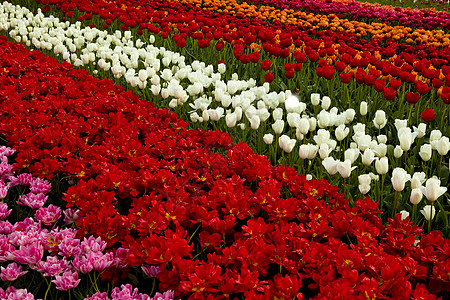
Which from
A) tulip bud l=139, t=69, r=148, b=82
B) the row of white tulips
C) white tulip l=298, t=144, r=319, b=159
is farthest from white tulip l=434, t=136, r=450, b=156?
tulip bud l=139, t=69, r=148, b=82

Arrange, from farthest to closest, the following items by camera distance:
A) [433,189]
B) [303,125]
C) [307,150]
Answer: [303,125] → [307,150] → [433,189]

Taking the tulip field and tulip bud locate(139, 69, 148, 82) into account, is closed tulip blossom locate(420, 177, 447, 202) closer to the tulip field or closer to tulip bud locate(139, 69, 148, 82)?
the tulip field

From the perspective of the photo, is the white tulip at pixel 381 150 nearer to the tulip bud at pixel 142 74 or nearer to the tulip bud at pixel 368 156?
the tulip bud at pixel 368 156

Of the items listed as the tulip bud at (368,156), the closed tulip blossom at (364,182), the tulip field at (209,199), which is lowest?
the tulip field at (209,199)

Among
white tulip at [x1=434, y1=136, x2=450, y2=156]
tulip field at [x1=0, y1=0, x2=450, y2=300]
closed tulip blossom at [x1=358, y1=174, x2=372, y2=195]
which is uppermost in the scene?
white tulip at [x1=434, y1=136, x2=450, y2=156]

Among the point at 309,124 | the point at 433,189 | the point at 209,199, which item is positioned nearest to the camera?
the point at 433,189

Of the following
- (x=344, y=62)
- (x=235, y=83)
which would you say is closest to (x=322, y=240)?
(x=235, y=83)

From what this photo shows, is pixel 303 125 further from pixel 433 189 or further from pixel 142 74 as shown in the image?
pixel 142 74

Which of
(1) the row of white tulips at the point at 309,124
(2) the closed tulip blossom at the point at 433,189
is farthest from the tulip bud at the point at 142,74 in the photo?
(2) the closed tulip blossom at the point at 433,189

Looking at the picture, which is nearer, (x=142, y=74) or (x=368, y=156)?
(x=368, y=156)

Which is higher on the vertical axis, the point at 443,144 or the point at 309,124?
the point at 443,144

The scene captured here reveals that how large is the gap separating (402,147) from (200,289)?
1.72m

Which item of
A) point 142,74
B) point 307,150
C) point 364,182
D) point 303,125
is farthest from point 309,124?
point 142,74

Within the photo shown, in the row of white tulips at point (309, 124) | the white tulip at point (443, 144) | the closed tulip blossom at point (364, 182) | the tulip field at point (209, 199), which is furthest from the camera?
the white tulip at point (443, 144)
